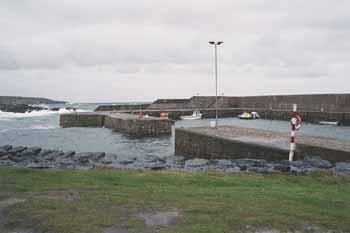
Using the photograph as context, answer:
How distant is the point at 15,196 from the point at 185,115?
51203 millimetres

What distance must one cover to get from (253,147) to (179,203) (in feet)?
27.5

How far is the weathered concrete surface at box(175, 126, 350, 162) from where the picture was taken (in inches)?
437

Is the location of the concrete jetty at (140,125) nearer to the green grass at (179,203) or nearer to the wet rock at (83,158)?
the wet rock at (83,158)

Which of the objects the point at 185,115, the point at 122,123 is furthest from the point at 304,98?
the point at 122,123

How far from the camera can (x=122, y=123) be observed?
3328 cm

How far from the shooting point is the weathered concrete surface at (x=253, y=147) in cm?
1111

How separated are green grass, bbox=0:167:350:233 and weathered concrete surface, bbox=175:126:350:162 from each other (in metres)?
3.41

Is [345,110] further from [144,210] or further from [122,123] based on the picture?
[144,210]

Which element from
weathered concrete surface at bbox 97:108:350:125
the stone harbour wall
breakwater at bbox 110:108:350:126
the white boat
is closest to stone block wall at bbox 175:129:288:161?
the stone harbour wall

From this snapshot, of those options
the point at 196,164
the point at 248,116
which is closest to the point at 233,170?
Result: the point at 196,164

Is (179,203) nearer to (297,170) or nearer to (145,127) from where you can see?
(297,170)

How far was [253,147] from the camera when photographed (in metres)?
12.8

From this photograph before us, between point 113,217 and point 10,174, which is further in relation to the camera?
point 10,174

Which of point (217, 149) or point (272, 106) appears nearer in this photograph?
point (217, 149)
